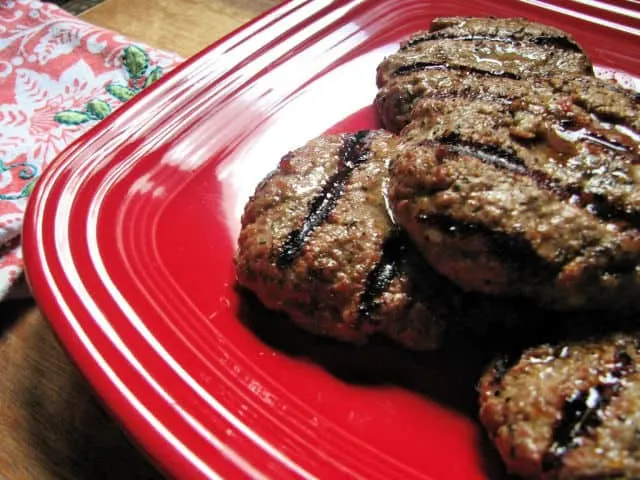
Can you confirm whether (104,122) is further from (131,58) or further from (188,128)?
(131,58)

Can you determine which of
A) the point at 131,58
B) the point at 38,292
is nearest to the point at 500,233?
the point at 38,292

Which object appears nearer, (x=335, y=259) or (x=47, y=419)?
(x=335, y=259)

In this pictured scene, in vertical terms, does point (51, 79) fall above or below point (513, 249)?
below

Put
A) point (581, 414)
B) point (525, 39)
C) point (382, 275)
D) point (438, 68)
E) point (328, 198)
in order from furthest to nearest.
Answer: point (525, 39) → point (438, 68) → point (328, 198) → point (382, 275) → point (581, 414)

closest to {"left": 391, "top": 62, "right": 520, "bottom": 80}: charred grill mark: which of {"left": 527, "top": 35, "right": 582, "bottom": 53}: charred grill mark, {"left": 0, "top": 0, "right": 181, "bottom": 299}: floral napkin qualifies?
{"left": 527, "top": 35, "right": 582, "bottom": 53}: charred grill mark

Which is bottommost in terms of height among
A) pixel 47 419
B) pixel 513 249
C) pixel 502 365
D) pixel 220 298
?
pixel 47 419

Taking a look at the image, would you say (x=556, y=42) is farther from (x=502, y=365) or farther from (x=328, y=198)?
(x=502, y=365)

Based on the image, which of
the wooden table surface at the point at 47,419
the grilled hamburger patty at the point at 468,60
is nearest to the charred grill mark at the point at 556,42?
the grilled hamburger patty at the point at 468,60

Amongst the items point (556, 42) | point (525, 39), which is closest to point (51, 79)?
point (525, 39)
